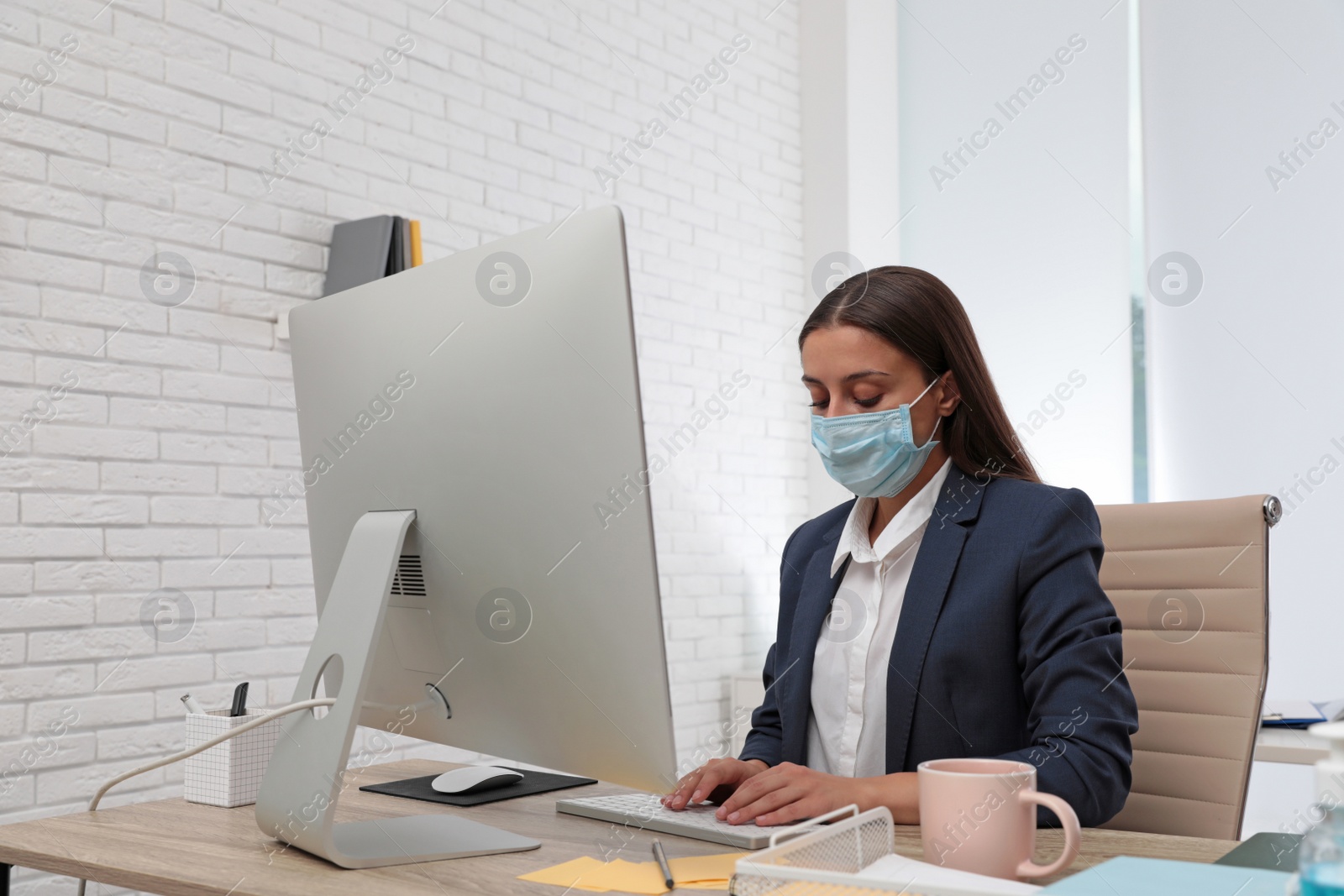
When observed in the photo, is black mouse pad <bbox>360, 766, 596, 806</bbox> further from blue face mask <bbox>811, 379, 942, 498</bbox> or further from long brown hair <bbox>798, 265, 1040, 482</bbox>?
long brown hair <bbox>798, 265, 1040, 482</bbox>

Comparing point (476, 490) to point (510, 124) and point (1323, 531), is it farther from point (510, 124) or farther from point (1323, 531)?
point (1323, 531)

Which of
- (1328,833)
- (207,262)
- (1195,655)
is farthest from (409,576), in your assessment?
(207,262)

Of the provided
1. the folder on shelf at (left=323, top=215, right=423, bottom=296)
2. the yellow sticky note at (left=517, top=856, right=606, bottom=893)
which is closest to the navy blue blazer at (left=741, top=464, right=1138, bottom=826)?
the yellow sticky note at (left=517, top=856, right=606, bottom=893)

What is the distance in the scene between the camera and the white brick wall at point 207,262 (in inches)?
83.6

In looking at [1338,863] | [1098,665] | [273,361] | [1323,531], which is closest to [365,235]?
[273,361]

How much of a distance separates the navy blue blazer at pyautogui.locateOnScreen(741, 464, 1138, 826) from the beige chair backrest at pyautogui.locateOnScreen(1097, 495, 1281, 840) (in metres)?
0.24

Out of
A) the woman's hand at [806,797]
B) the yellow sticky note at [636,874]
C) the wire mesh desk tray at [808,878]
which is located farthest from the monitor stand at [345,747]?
the wire mesh desk tray at [808,878]

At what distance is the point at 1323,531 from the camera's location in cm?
309

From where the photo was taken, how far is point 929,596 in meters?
1.36

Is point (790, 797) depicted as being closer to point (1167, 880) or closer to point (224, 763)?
point (1167, 880)

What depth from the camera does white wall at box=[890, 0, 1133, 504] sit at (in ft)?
12.2

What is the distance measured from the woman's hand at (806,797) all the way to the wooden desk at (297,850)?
0.03 meters

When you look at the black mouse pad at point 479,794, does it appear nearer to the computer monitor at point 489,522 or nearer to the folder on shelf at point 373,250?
the computer monitor at point 489,522

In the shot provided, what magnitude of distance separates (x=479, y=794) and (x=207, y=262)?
63.2 inches
